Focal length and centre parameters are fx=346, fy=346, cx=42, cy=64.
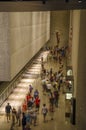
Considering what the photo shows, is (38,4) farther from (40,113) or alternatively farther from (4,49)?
(40,113)

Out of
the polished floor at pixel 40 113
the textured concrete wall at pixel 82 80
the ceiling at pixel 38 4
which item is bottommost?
the polished floor at pixel 40 113

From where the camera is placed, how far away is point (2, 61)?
51.4ft

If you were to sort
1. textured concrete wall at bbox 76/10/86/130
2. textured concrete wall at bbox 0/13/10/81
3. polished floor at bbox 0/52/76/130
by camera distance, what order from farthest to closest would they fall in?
1. polished floor at bbox 0/52/76/130
2. textured concrete wall at bbox 0/13/10/81
3. textured concrete wall at bbox 76/10/86/130

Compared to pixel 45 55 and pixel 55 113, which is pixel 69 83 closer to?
pixel 55 113

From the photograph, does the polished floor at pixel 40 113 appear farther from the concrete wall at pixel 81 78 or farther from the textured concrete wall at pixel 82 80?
the textured concrete wall at pixel 82 80

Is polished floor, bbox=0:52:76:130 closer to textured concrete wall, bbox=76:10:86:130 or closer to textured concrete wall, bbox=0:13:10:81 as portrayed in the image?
textured concrete wall, bbox=0:13:10:81

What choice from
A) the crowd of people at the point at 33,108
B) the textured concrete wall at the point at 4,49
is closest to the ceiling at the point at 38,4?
the textured concrete wall at the point at 4,49

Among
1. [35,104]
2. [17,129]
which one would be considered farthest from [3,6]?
[35,104]

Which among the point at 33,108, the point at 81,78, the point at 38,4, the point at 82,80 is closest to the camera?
the point at 38,4

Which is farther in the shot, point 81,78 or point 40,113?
point 40,113

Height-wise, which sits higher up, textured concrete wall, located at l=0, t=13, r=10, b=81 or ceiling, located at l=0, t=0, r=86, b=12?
ceiling, located at l=0, t=0, r=86, b=12

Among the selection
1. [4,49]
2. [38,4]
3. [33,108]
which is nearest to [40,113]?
[33,108]

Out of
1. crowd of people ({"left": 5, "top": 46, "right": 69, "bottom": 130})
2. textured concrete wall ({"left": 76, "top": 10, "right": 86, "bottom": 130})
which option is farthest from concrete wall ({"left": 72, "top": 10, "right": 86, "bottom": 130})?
crowd of people ({"left": 5, "top": 46, "right": 69, "bottom": 130})

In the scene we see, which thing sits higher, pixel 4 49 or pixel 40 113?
pixel 4 49
